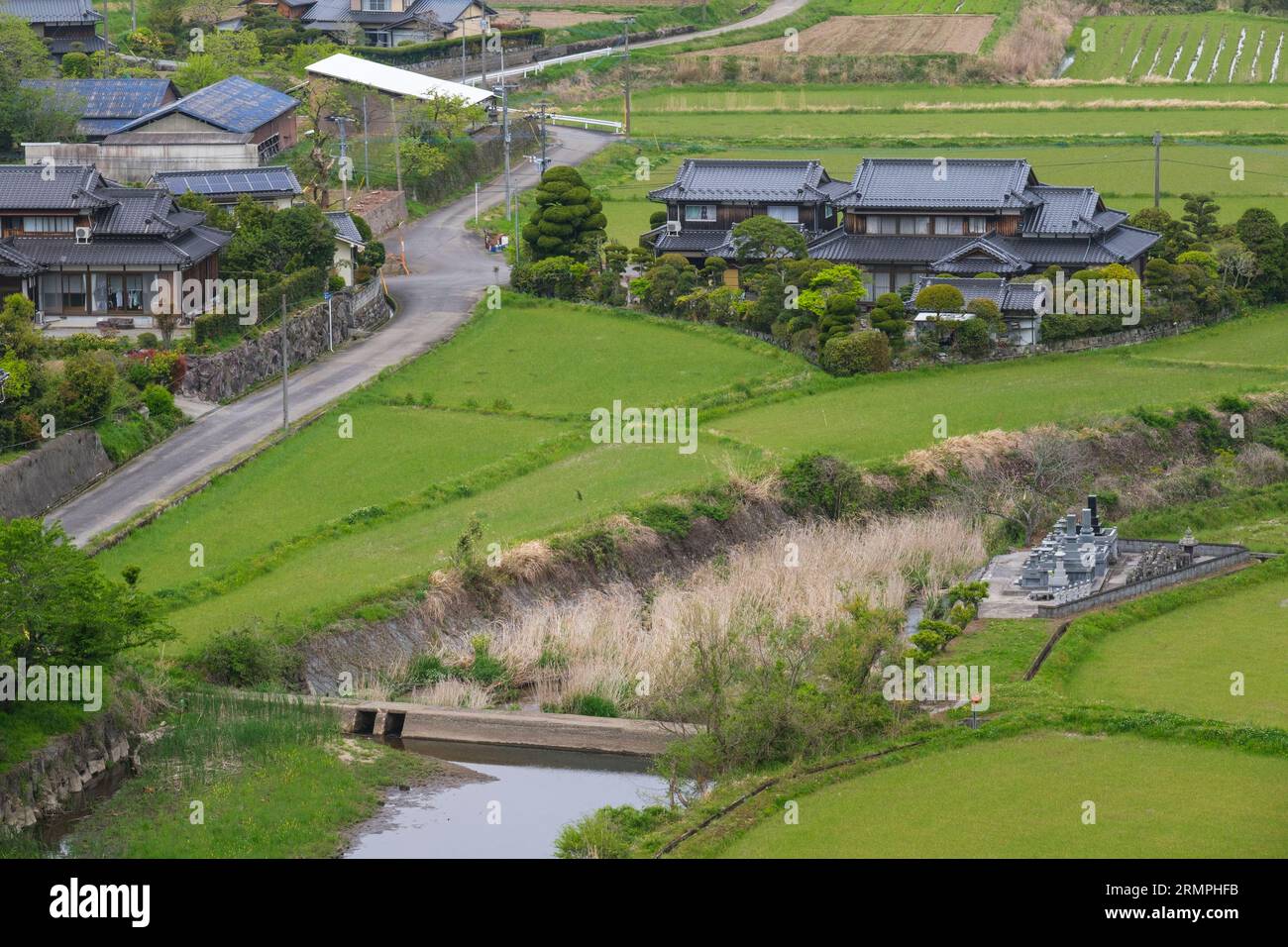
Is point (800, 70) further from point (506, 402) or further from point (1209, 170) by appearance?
point (506, 402)

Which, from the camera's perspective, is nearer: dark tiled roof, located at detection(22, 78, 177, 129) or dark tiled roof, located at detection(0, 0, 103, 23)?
dark tiled roof, located at detection(22, 78, 177, 129)

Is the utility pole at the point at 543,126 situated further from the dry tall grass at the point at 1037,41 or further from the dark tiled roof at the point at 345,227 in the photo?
the dry tall grass at the point at 1037,41

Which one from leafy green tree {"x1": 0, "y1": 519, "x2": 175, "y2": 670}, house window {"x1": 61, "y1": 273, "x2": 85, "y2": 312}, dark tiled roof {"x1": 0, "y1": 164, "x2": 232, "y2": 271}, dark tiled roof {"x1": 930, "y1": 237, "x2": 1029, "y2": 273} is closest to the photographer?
leafy green tree {"x1": 0, "y1": 519, "x2": 175, "y2": 670}

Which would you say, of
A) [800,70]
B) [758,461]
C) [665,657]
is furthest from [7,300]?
[800,70]

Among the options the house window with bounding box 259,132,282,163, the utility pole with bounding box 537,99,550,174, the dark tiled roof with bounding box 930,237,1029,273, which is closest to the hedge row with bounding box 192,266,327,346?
the utility pole with bounding box 537,99,550,174

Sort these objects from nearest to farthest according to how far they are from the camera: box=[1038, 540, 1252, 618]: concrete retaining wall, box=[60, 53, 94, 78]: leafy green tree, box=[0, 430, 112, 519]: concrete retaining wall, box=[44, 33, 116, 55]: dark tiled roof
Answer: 1. box=[1038, 540, 1252, 618]: concrete retaining wall
2. box=[0, 430, 112, 519]: concrete retaining wall
3. box=[60, 53, 94, 78]: leafy green tree
4. box=[44, 33, 116, 55]: dark tiled roof

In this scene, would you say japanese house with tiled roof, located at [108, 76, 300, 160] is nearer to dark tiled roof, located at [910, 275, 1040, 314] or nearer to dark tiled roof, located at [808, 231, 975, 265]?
dark tiled roof, located at [808, 231, 975, 265]
